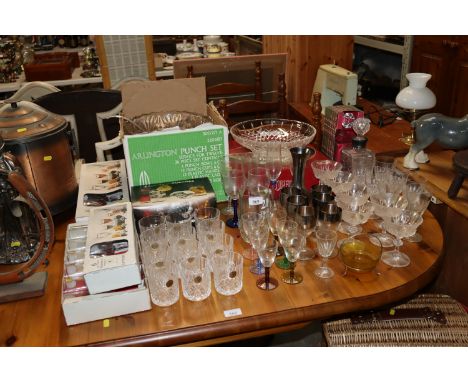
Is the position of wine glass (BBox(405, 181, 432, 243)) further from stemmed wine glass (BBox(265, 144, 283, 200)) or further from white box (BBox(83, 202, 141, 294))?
white box (BBox(83, 202, 141, 294))

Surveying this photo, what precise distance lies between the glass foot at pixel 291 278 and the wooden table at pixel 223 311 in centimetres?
1

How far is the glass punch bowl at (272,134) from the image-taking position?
179 cm

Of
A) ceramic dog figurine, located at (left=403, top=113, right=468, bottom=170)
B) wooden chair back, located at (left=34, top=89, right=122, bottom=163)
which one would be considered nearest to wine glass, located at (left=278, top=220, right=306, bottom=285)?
ceramic dog figurine, located at (left=403, top=113, right=468, bottom=170)

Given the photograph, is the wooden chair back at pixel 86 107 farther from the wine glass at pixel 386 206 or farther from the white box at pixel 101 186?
the wine glass at pixel 386 206

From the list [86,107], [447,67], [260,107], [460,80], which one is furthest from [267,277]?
[447,67]

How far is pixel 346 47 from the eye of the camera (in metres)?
3.10

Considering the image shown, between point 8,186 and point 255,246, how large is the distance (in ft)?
2.44

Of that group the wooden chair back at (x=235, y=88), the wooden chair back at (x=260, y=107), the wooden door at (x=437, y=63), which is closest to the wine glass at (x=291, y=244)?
the wooden chair back at (x=260, y=107)

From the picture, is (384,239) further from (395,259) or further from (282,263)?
(282,263)

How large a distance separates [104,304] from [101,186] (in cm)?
56

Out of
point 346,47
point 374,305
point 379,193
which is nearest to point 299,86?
point 346,47

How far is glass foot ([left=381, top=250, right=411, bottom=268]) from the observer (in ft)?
4.28

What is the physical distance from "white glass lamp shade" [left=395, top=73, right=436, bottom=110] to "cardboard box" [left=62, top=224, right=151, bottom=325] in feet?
5.10
